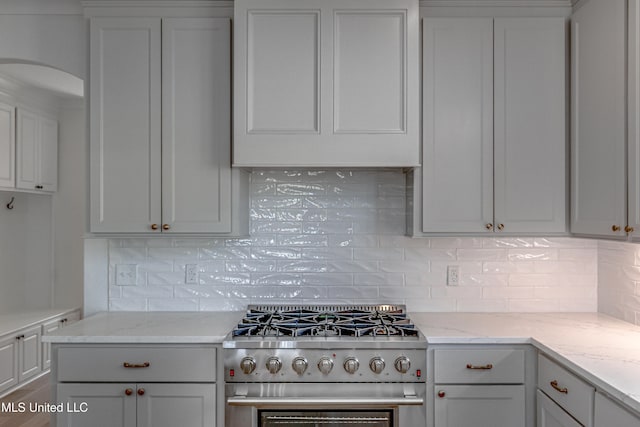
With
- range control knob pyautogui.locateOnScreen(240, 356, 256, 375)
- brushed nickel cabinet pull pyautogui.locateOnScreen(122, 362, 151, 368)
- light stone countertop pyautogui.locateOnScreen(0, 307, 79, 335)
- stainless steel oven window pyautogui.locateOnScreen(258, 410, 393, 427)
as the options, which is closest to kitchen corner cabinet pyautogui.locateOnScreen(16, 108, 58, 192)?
light stone countertop pyautogui.locateOnScreen(0, 307, 79, 335)

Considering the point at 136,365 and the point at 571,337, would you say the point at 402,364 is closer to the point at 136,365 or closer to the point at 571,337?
the point at 571,337

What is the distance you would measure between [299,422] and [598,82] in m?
2.07

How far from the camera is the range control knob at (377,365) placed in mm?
2055

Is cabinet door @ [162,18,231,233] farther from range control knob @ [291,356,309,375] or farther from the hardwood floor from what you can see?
the hardwood floor

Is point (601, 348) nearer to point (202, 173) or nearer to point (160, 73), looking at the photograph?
point (202, 173)

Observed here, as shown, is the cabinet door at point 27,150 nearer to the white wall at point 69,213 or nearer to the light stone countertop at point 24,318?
the white wall at point 69,213

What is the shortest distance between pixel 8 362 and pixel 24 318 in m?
0.53

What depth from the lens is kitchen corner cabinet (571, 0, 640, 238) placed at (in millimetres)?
1962

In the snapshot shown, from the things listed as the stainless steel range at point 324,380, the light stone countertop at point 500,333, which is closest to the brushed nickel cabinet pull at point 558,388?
the light stone countertop at point 500,333

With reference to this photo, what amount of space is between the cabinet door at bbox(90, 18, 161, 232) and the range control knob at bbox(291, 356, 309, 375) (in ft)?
3.28

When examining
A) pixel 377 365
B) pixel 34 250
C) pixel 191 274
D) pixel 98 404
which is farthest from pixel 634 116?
pixel 34 250

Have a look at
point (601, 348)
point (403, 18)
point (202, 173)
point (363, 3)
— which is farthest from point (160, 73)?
point (601, 348)

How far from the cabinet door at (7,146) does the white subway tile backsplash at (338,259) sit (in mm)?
2132

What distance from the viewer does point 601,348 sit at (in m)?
1.91
